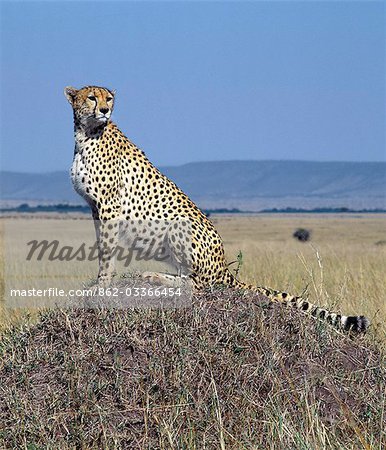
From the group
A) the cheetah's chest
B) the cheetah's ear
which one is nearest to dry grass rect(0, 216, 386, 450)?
the cheetah's chest

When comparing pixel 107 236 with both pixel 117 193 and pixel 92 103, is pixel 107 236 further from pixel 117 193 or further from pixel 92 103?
pixel 92 103

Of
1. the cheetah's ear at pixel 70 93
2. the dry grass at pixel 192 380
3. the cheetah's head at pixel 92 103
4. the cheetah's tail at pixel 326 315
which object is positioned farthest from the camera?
the cheetah's ear at pixel 70 93

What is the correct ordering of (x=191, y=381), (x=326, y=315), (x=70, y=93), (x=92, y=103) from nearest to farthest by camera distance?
(x=191, y=381) < (x=326, y=315) < (x=92, y=103) < (x=70, y=93)

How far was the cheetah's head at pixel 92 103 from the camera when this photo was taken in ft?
21.3

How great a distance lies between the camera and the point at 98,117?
256 inches

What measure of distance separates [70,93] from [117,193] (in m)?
0.73

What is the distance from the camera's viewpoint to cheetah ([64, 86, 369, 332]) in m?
6.53

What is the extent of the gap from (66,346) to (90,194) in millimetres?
1497

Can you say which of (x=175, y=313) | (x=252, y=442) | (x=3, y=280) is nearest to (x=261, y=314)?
(x=175, y=313)

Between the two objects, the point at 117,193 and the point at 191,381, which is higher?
the point at 117,193

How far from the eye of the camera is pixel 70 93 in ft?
21.8

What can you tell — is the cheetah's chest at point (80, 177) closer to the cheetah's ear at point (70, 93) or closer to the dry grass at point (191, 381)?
the cheetah's ear at point (70, 93)

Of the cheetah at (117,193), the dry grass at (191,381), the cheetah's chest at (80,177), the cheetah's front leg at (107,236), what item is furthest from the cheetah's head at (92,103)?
the dry grass at (191,381)

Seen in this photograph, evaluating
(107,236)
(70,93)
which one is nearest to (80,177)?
(107,236)
